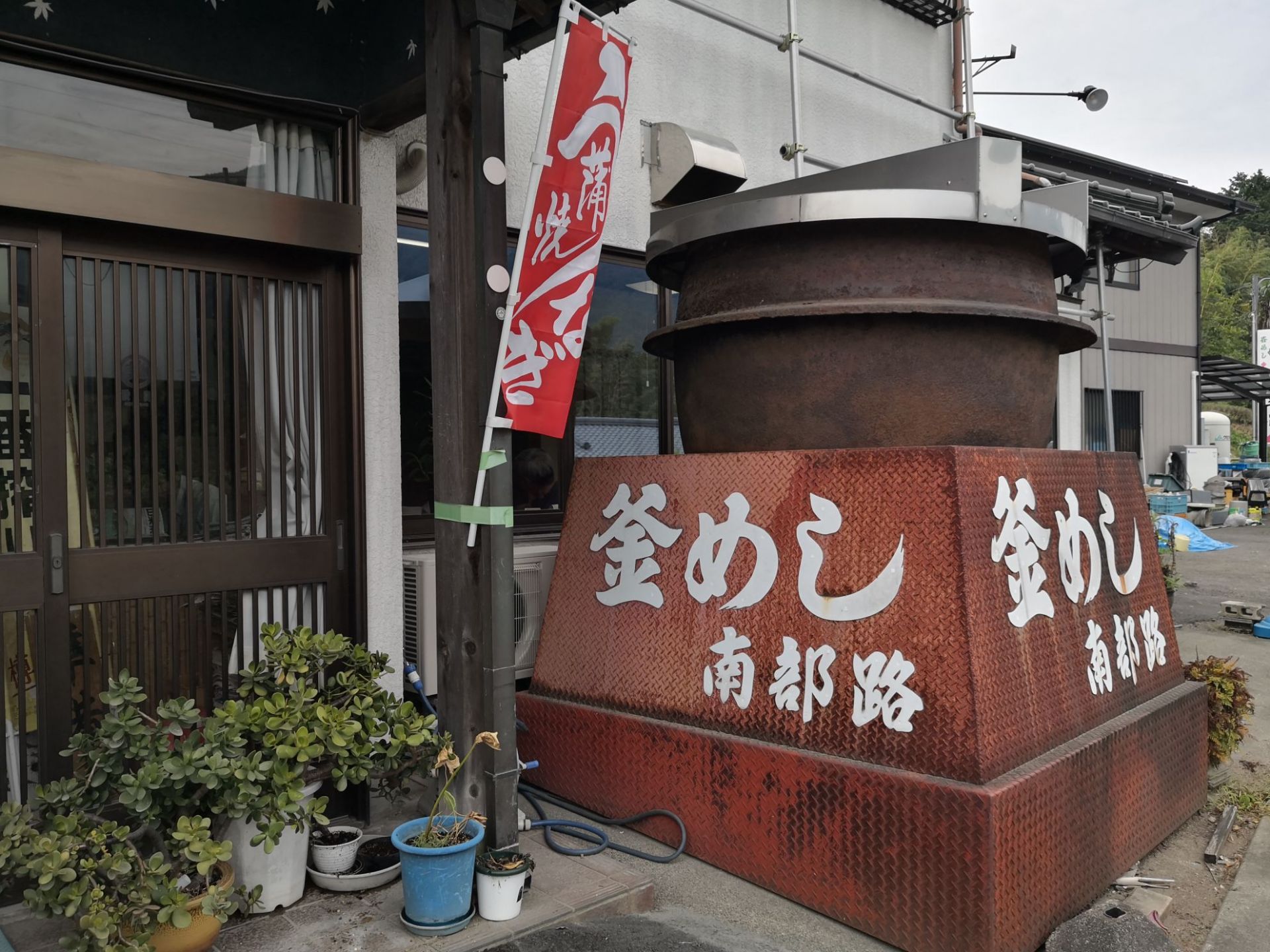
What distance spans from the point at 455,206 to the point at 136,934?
2.54 metres

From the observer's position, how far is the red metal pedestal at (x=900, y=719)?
9.87 feet

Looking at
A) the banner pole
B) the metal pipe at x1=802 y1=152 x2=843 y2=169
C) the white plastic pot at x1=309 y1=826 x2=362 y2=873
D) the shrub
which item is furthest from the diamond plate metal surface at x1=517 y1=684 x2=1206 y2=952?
the metal pipe at x1=802 y1=152 x2=843 y2=169

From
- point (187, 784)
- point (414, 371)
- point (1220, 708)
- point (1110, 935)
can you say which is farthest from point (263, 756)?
point (1220, 708)

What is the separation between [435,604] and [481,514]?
1312 mm

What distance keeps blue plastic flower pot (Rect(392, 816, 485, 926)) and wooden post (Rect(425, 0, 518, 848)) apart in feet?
1.18

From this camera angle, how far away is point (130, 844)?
2.66 meters

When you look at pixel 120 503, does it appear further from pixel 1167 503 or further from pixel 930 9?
pixel 1167 503

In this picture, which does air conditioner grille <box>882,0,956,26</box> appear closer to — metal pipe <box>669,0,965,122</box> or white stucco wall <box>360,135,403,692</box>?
metal pipe <box>669,0,965,122</box>

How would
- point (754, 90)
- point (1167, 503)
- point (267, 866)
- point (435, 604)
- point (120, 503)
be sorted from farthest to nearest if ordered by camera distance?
point (1167, 503) → point (754, 90) → point (435, 604) → point (120, 503) → point (267, 866)

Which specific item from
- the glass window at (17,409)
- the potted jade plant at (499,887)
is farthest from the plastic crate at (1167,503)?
the glass window at (17,409)

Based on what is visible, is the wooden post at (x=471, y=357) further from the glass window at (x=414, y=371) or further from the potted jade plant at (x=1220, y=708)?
the potted jade plant at (x=1220, y=708)

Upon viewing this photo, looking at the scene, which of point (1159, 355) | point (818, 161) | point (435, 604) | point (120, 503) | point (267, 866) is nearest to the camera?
point (267, 866)

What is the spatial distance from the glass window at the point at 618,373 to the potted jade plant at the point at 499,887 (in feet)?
9.71

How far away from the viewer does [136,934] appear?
8.27ft
